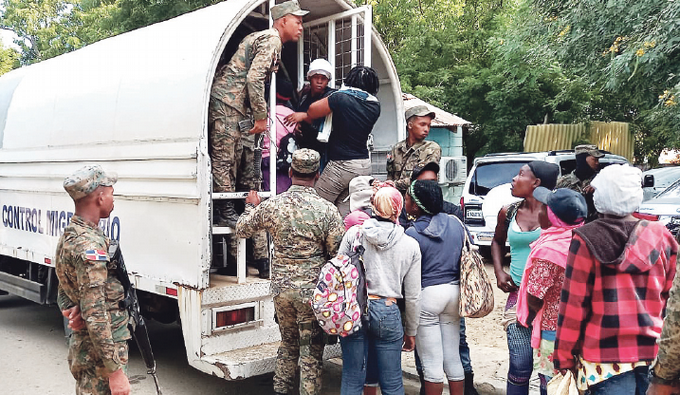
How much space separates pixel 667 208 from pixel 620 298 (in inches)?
254

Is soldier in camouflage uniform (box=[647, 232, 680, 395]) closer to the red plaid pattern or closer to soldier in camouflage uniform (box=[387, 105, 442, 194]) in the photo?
the red plaid pattern

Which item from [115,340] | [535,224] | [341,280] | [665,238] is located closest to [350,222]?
[341,280]

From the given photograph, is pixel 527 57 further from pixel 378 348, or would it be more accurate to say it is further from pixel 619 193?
pixel 619 193

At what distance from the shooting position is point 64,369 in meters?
5.82

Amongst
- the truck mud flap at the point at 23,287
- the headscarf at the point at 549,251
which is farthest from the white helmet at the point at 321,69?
the truck mud flap at the point at 23,287

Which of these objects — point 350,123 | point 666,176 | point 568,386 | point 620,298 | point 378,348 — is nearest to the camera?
point 620,298

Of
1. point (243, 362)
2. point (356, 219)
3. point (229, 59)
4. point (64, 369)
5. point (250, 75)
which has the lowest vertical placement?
point (64, 369)

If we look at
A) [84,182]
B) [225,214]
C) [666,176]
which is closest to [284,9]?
[225,214]

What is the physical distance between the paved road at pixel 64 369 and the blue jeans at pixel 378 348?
1.30m

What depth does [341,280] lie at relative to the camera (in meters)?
3.58

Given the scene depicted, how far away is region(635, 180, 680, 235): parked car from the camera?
774 centimetres

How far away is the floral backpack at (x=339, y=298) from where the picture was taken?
356 cm

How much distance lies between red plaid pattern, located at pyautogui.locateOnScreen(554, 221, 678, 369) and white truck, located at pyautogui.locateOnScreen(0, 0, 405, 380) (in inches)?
89.9

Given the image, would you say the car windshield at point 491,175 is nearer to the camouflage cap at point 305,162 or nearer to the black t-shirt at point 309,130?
the black t-shirt at point 309,130
